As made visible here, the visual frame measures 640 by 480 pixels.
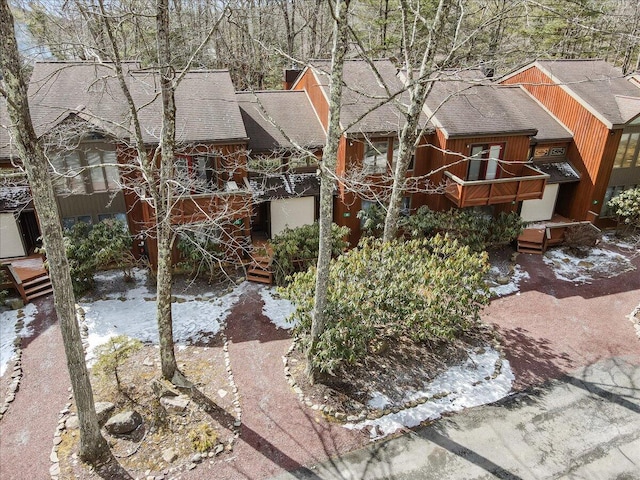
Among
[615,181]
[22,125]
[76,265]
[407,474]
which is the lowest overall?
[407,474]

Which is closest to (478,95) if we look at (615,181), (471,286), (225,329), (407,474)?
(615,181)

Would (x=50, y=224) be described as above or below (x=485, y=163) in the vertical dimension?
above

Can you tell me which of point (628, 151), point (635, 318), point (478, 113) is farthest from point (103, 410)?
point (628, 151)

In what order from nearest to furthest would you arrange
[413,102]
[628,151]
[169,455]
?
[169,455], [413,102], [628,151]

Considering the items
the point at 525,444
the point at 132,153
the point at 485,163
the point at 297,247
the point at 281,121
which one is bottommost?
the point at 525,444

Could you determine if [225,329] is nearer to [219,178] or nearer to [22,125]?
[219,178]

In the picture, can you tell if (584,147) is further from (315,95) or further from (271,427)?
(271,427)

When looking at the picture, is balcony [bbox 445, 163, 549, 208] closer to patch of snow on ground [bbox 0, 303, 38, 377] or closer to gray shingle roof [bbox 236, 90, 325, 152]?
gray shingle roof [bbox 236, 90, 325, 152]

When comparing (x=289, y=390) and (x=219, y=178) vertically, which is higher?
(x=219, y=178)
